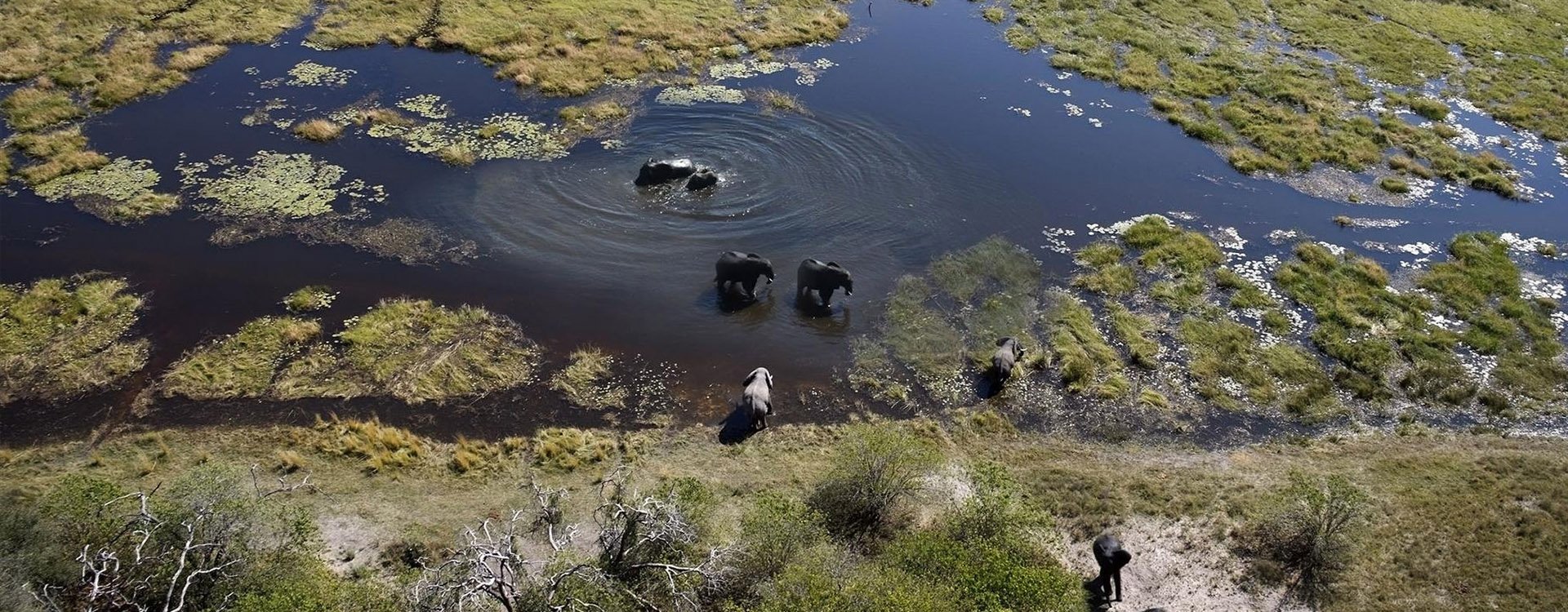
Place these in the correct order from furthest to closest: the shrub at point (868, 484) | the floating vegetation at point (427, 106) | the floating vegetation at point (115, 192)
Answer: the floating vegetation at point (427, 106), the floating vegetation at point (115, 192), the shrub at point (868, 484)

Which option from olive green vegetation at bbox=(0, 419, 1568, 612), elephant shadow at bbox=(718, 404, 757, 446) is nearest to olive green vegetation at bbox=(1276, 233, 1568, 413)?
olive green vegetation at bbox=(0, 419, 1568, 612)

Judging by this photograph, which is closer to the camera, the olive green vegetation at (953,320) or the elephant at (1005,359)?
the elephant at (1005,359)

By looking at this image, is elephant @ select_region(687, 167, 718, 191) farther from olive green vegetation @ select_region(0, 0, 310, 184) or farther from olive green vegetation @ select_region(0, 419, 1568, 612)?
olive green vegetation @ select_region(0, 0, 310, 184)

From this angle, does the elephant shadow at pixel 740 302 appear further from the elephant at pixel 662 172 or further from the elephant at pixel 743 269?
the elephant at pixel 662 172

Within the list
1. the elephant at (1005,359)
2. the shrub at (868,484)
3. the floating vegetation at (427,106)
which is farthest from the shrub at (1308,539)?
the floating vegetation at (427,106)

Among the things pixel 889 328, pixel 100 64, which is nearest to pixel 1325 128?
pixel 889 328

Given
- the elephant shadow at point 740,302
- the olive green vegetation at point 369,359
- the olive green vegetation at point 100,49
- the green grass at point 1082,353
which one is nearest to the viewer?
the olive green vegetation at point 369,359
